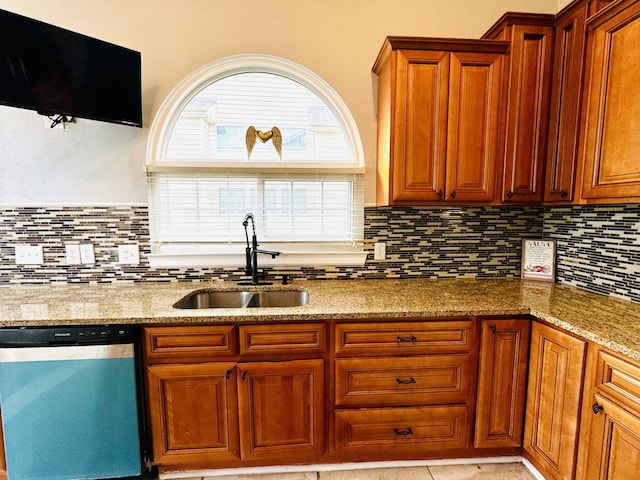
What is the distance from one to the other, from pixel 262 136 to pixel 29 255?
5.34ft

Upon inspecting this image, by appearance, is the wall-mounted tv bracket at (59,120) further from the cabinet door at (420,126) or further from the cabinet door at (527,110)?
the cabinet door at (527,110)

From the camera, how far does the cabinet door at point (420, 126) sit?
1701 mm

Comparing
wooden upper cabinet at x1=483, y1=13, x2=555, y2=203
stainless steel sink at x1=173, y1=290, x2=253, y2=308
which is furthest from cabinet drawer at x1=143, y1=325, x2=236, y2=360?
wooden upper cabinet at x1=483, y1=13, x2=555, y2=203

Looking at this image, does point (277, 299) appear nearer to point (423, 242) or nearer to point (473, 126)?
point (423, 242)

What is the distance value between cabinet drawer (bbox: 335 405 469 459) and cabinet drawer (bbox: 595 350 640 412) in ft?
2.04

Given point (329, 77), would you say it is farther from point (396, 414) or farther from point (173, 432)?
point (173, 432)

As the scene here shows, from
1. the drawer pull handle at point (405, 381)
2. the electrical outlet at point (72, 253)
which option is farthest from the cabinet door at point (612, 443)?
the electrical outlet at point (72, 253)

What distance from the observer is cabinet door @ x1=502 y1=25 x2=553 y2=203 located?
1707 millimetres

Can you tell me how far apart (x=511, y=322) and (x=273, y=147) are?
5.57ft

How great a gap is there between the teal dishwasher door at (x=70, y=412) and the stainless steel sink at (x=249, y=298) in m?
0.58

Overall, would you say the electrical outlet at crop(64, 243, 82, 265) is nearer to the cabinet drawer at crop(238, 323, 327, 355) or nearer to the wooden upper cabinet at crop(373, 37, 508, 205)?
the cabinet drawer at crop(238, 323, 327, 355)

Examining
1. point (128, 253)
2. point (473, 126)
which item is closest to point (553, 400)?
point (473, 126)

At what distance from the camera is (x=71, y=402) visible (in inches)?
57.4

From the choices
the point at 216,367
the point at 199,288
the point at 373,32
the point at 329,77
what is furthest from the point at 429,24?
the point at 216,367
